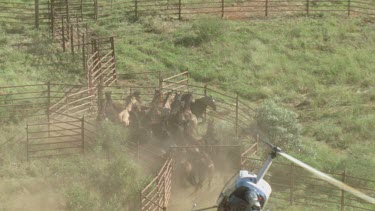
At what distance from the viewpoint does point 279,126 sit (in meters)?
19.2

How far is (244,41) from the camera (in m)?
27.0

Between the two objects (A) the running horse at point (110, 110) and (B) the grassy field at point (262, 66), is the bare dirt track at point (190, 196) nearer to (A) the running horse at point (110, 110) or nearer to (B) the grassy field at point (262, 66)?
(B) the grassy field at point (262, 66)

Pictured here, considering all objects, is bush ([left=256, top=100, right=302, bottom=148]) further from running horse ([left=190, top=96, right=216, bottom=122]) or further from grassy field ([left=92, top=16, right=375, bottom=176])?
running horse ([left=190, top=96, right=216, bottom=122])

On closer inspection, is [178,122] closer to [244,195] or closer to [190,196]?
[190,196]

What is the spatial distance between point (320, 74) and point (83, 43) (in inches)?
281

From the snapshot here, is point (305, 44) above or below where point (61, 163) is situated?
above

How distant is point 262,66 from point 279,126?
614 centimetres

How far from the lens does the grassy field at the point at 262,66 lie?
18656mm

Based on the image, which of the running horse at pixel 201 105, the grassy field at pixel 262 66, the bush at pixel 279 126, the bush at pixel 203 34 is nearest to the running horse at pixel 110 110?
the grassy field at pixel 262 66

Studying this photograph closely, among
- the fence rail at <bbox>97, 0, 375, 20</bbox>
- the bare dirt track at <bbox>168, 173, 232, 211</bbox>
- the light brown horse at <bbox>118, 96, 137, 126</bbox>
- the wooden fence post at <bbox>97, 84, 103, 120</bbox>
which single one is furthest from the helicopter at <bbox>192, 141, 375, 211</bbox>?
the fence rail at <bbox>97, 0, 375, 20</bbox>

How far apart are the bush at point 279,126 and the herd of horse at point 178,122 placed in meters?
1.29

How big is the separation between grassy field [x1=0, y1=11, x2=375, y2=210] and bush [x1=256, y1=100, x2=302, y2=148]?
40 cm

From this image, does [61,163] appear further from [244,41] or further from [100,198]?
[244,41]

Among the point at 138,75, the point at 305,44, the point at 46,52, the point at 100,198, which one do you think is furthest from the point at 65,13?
the point at 100,198
